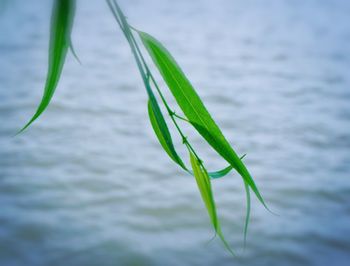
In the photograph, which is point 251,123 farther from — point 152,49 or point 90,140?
point 152,49

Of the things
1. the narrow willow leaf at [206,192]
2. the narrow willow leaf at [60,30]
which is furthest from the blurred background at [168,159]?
the narrow willow leaf at [206,192]

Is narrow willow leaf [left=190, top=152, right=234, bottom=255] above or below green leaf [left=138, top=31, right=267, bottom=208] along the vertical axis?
below

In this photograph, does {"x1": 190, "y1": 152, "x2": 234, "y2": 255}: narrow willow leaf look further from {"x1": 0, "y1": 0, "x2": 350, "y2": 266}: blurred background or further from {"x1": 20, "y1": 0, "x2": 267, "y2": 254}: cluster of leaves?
{"x1": 0, "y1": 0, "x2": 350, "y2": 266}: blurred background

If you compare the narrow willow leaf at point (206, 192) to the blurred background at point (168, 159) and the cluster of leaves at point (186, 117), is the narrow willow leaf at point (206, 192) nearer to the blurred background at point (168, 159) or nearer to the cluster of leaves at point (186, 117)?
the cluster of leaves at point (186, 117)

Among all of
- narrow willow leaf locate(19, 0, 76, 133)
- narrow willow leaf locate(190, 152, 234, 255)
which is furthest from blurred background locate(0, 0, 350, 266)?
narrow willow leaf locate(190, 152, 234, 255)

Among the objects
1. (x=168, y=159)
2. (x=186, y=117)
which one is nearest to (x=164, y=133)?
(x=186, y=117)
